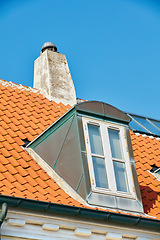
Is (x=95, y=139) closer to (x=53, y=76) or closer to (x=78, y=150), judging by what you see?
(x=78, y=150)

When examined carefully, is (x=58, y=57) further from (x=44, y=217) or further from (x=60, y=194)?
(x=44, y=217)

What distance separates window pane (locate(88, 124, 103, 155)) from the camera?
337 inches

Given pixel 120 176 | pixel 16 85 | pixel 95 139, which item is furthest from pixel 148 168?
pixel 16 85

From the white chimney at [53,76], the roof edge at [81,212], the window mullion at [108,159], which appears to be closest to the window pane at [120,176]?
the window mullion at [108,159]

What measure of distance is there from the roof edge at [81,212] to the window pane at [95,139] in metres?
1.46

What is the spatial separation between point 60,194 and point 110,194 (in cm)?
89

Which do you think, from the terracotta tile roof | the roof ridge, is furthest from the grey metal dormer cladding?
the roof ridge

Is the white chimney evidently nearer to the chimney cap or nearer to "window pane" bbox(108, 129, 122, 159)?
the chimney cap

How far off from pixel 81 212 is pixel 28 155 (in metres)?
2.18

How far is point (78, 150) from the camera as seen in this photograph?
8367 mm

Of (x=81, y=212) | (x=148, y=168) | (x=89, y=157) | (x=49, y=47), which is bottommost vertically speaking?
(x=81, y=212)

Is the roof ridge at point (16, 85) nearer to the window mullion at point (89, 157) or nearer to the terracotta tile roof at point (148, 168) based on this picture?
the terracotta tile roof at point (148, 168)

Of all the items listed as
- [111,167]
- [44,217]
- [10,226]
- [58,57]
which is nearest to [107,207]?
[111,167]

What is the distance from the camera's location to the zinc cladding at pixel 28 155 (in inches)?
307
